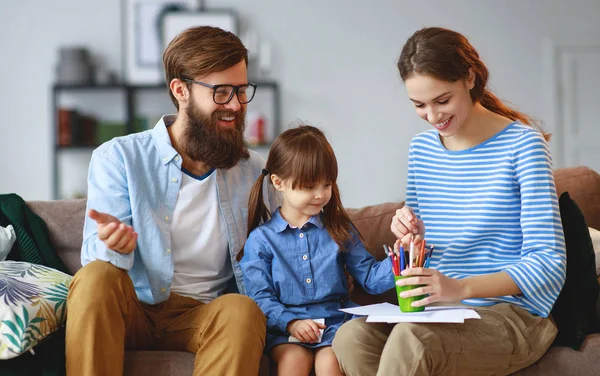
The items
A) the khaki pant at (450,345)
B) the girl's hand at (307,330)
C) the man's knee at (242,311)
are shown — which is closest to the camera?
the khaki pant at (450,345)

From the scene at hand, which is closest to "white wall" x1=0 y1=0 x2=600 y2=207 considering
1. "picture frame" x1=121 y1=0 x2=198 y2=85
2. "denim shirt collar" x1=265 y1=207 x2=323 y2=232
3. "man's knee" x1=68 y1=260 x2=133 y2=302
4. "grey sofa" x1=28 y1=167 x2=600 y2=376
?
"picture frame" x1=121 y1=0 x2=198 y2=85

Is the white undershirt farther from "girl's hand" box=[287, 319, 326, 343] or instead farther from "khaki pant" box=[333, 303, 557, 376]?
"khaki pant" box=[333, 303, 557, 376]

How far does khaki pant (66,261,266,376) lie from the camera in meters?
1.74

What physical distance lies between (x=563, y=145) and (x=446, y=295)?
466 centimetres

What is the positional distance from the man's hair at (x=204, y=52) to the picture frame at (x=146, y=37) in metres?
3.43

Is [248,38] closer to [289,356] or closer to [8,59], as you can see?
[8,59]

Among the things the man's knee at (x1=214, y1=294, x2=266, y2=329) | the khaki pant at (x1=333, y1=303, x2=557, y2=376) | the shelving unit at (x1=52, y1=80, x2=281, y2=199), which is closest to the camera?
the khaki pant at (x1=333, y1=303, x2=557, y2=376)

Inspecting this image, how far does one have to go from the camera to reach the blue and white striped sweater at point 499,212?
1818mm

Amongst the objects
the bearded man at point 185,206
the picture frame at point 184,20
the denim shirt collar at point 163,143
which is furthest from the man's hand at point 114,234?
the picture frame at point 184,20

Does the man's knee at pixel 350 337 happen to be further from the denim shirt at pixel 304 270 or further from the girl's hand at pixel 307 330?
the denim shirt at pixel 304 270

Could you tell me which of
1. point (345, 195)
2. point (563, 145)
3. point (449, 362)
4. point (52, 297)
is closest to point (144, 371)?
point (52, 297)

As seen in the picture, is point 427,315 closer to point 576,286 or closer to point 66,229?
point 576,286

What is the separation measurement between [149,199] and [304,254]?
500mm

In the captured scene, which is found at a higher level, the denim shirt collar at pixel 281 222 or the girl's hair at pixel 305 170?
the girl's hair at pixel 305 170
